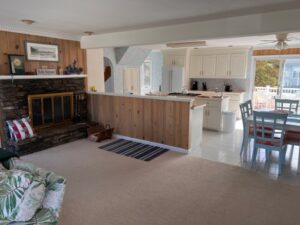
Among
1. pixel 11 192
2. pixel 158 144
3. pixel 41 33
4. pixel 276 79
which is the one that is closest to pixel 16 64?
pixel 41 33

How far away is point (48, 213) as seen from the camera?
158 centimetres

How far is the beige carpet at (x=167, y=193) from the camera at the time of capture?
93.4 inches

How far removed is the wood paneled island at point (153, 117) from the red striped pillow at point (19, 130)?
1.67 m

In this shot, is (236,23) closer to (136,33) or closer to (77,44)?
(136,33)

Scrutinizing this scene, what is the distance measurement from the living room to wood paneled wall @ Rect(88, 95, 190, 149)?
0.02 metres

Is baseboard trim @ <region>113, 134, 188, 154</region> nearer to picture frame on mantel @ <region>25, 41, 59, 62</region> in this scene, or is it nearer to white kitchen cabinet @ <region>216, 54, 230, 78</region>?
picture frame on mantel @ <region>25, 41, 59, 62</region>

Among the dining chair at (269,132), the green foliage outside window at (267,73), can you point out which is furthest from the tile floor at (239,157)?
the green foliage outside window at (267,73)

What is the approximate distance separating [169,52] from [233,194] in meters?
5.90

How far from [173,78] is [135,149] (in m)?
3.91

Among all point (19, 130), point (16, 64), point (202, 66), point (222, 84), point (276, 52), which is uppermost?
point (276, 52)

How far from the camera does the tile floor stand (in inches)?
135

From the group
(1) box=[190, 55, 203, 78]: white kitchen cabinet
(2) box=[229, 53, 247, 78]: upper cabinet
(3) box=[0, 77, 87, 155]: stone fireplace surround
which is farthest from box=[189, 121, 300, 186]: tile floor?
(1) box=[190, 55, 203, 78]: white kitchen cabinet

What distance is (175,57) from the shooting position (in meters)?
7.76

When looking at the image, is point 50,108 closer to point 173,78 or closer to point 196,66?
point 173,78
